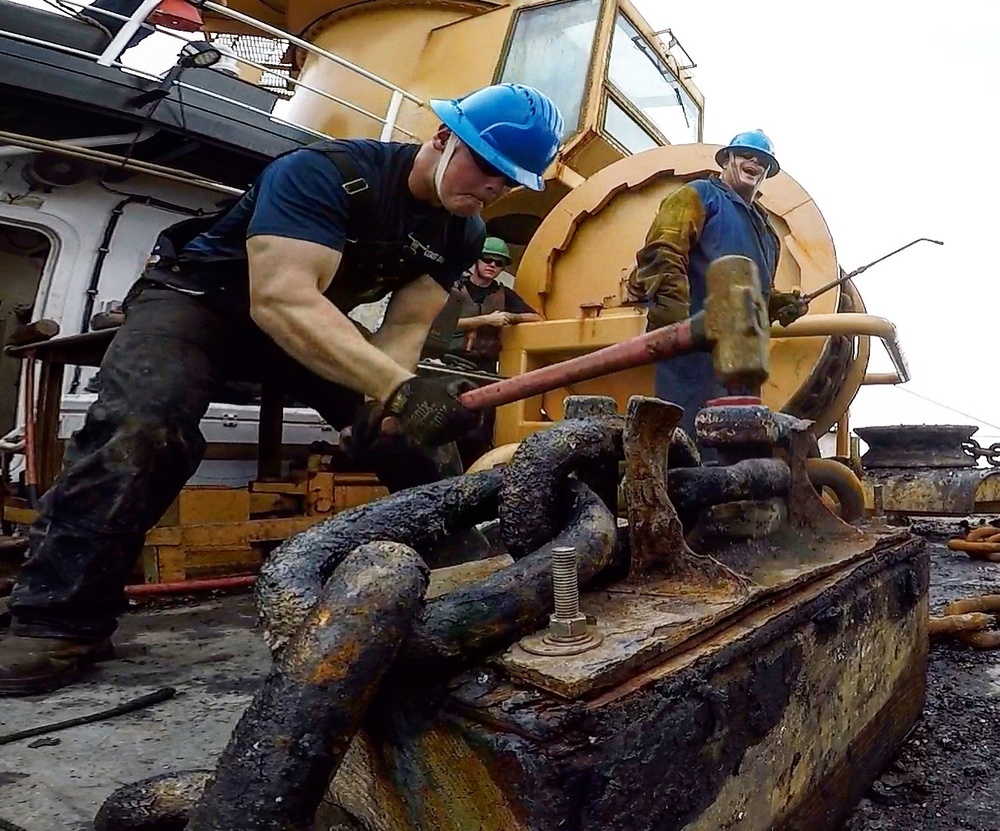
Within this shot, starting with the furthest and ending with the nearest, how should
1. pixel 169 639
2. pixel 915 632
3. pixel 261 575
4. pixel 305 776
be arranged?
pixel 169 639, pixel 915 632, pixel 261 575, pixel 305 776

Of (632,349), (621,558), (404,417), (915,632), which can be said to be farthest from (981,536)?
(621,558)

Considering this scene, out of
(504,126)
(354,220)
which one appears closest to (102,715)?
(354,220)

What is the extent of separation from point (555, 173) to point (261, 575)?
3840 mm

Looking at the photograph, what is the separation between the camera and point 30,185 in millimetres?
3646

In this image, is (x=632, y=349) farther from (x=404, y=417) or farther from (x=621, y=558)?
(x=621, y=558)

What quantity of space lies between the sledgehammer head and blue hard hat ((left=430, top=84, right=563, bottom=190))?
1.98ft

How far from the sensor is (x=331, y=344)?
184 centimetres

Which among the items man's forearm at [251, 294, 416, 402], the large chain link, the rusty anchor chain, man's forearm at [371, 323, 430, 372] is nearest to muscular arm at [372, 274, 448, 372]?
man's forearm at [371, 323, 430, 372]

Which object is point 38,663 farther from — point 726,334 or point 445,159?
point 726,334

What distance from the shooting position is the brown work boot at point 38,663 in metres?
1.69

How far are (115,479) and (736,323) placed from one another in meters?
1.39

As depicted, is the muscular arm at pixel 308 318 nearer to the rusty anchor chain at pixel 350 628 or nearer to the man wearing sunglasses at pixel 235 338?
the man wearing sunglasses at pixel 235 338

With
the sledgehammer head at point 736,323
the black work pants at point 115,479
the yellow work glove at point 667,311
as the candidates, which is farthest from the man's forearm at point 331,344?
the yellow work glove at point 667,311

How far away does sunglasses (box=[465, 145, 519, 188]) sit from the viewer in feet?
6.32
